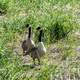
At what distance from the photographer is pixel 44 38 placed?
851cm

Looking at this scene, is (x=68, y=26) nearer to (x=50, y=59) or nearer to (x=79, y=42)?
(x=79, y=42)

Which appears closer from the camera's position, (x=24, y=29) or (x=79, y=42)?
(x=79, y=42)

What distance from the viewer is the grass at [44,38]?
261 inches

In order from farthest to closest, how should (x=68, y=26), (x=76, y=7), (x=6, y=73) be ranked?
(x=76, y=7), (x=68, y=26), (x=6, y=73)

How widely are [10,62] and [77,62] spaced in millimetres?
1115

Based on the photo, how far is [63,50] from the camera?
26.1 feet

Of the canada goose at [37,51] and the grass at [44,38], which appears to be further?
the canada goose at [37,51]

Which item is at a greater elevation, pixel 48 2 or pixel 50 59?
pixel 48 2

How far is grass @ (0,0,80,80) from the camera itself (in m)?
6.64

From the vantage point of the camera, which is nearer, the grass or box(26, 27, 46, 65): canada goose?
the grass

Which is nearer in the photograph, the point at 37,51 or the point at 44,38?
the point at 37,51

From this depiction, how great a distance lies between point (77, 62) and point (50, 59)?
65 cm

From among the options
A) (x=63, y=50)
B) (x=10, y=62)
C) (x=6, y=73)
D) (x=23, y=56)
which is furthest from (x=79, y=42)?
(x=6, y=73)

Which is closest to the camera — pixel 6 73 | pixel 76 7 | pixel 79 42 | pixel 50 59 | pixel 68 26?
pixel 6 73
